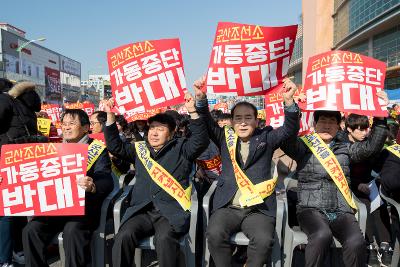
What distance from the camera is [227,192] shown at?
3.52m

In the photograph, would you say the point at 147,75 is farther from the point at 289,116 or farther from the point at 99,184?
the point at 289,116

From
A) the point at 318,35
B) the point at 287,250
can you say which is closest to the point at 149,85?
the point at 287,250

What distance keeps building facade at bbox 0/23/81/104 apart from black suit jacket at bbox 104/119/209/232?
3166 centimetres

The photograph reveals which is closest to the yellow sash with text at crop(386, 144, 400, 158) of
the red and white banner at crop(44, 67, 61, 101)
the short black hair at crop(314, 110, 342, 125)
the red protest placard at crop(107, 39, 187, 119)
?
the short black hair at crop(314, 110, 342, 125)

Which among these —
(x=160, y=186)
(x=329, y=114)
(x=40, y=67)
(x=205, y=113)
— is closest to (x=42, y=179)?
(x=160, y=186)

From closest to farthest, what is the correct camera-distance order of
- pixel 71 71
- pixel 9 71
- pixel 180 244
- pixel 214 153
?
pixel 180 244 → pixel 214 153 → pixel 9 71 → pixel 71 71

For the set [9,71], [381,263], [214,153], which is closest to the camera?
[381,263]

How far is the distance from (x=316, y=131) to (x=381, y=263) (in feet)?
4.88

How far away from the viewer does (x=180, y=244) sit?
10.8 feet

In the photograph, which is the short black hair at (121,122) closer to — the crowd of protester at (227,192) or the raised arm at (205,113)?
the crowd of protester at (227,192)

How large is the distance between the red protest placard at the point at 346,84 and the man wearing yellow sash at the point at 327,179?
14 cm

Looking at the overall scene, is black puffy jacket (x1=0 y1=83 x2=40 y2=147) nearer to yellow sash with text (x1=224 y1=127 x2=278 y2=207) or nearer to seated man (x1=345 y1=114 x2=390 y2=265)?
yellow sash with text (x1=224 y1=127 x2=278 y2=207)

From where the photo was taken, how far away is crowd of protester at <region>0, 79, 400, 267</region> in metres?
3.19

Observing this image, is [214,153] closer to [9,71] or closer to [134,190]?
[134,190]
